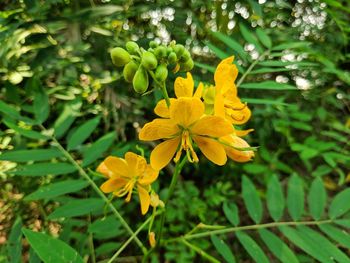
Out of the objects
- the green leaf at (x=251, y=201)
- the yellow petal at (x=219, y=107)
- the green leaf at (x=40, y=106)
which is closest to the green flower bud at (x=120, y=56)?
the yellow petal at (x=219, y=107)

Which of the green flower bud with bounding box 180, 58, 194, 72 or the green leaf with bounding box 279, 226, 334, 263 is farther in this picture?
the green leaf with bounding box 279, 226, 334, 263

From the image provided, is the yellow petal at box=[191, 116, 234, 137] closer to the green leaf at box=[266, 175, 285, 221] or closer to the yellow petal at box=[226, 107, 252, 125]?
the yellow petal at box=[226, 107, 252, 125]

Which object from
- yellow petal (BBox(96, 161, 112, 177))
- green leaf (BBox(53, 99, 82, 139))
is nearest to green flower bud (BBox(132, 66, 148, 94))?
yellow petal (BBox(96, 161, 112, 177))

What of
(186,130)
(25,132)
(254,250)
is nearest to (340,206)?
(254,250)

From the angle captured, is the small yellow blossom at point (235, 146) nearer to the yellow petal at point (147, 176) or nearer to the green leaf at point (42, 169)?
the yellow petal at point (147, 176)

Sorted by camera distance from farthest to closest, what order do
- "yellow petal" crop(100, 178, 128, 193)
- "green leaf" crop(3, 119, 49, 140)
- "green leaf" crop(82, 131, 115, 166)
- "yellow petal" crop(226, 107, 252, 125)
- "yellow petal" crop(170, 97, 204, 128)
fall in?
"green leaf" crop(82, 131, 115, 166) → "green leaf" crop(3, 119, 49, 140) → "yellow petal" crop(100, 178, 128, 193) → "yellow petal" crop(226, 107, 252, 125) → "yellow petal" crop(170, 97, 204, 128)

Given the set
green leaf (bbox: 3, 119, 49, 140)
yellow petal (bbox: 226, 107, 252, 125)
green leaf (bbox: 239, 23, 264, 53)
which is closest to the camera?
yellow petal (bbox: 226, 107, 252, 125)

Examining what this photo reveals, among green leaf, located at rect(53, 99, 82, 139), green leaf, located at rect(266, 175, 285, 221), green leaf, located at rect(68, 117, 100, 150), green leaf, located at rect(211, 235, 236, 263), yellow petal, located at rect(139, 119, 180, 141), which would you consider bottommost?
green leaf, located at rect(211, 235, 236, 263)

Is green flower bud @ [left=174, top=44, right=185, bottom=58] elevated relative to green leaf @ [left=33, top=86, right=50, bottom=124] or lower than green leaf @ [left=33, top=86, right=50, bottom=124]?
elevated

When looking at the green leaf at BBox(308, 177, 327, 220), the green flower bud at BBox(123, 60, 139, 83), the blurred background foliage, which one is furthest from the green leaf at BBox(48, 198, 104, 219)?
the green leaf at BBox(308, 177, 327, 220)
